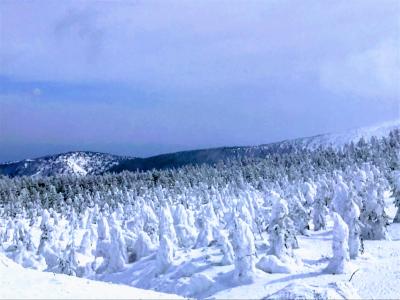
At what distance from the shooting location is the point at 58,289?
84.3 ft

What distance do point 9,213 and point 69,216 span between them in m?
18.8

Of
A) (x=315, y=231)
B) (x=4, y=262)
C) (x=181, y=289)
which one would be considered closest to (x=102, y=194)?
(x=315, y=231)

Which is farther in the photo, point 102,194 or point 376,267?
point 102,194

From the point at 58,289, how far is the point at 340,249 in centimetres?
2696

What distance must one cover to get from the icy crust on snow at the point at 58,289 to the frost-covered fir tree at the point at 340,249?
22.5 meters

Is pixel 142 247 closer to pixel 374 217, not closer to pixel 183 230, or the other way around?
pixel 183 230

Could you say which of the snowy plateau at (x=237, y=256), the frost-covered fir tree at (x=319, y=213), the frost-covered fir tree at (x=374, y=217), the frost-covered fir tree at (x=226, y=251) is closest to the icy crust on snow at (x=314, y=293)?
the snowy plateau at (x=237, y=256)

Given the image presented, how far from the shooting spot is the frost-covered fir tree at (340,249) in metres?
44.0

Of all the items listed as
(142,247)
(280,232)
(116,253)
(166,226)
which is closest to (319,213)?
(280,232)

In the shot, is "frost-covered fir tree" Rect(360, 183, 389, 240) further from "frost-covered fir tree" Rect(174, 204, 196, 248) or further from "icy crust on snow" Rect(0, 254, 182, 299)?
"icy crust on snow" Rect(0, 254, 182, 299)

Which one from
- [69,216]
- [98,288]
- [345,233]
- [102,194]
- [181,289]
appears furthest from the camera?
[102,194]

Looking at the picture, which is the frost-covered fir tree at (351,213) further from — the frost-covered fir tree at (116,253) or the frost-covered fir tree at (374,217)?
the frost-covered fir tree at (116,253)

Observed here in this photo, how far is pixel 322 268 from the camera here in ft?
153

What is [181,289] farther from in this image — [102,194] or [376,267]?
[102,194]
